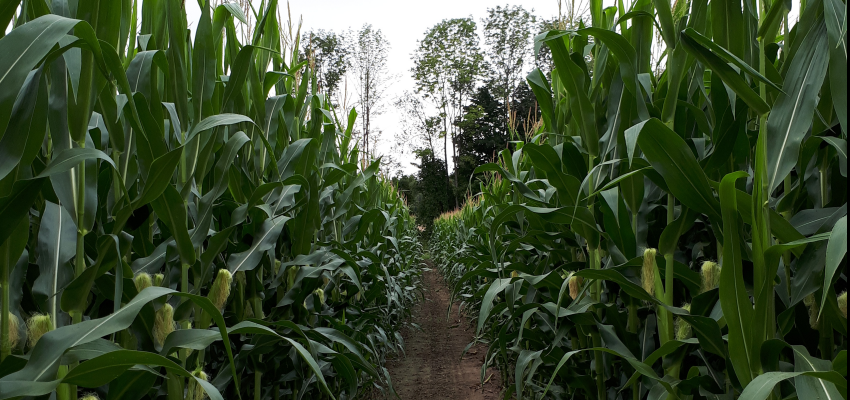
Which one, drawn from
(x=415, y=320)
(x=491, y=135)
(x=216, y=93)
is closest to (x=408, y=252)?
(x=415, y=320)

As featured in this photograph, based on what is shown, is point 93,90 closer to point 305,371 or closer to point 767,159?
point 767,159

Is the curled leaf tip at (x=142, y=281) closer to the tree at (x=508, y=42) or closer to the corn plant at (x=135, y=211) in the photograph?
the corn plant at (x=135, y=211)

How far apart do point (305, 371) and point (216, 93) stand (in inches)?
55.7

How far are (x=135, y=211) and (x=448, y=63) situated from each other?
94.5 ft

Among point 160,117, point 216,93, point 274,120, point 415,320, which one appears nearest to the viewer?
point 160,117

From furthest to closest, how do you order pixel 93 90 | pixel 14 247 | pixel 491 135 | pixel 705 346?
pixel 491 135 < pixel 705 346 < pixel 93 90 < pixel 14 247

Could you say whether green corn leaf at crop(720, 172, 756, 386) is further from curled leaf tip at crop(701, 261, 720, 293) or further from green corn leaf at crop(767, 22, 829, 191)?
curled leaf tip at crop(701, 261, 720, 293)

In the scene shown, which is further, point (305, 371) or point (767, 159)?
point (305, 371)

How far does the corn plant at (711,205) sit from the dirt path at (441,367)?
2001 millimetres

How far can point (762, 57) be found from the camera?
1.08 m

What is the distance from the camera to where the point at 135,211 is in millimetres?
1289

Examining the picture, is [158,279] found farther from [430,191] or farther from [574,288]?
[430,191]

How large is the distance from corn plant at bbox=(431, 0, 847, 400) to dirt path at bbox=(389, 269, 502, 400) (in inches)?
78.8

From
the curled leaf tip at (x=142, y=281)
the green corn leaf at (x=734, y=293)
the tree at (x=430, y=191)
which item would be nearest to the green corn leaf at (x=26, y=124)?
the curled leaf tip at (x=142, y=281)
